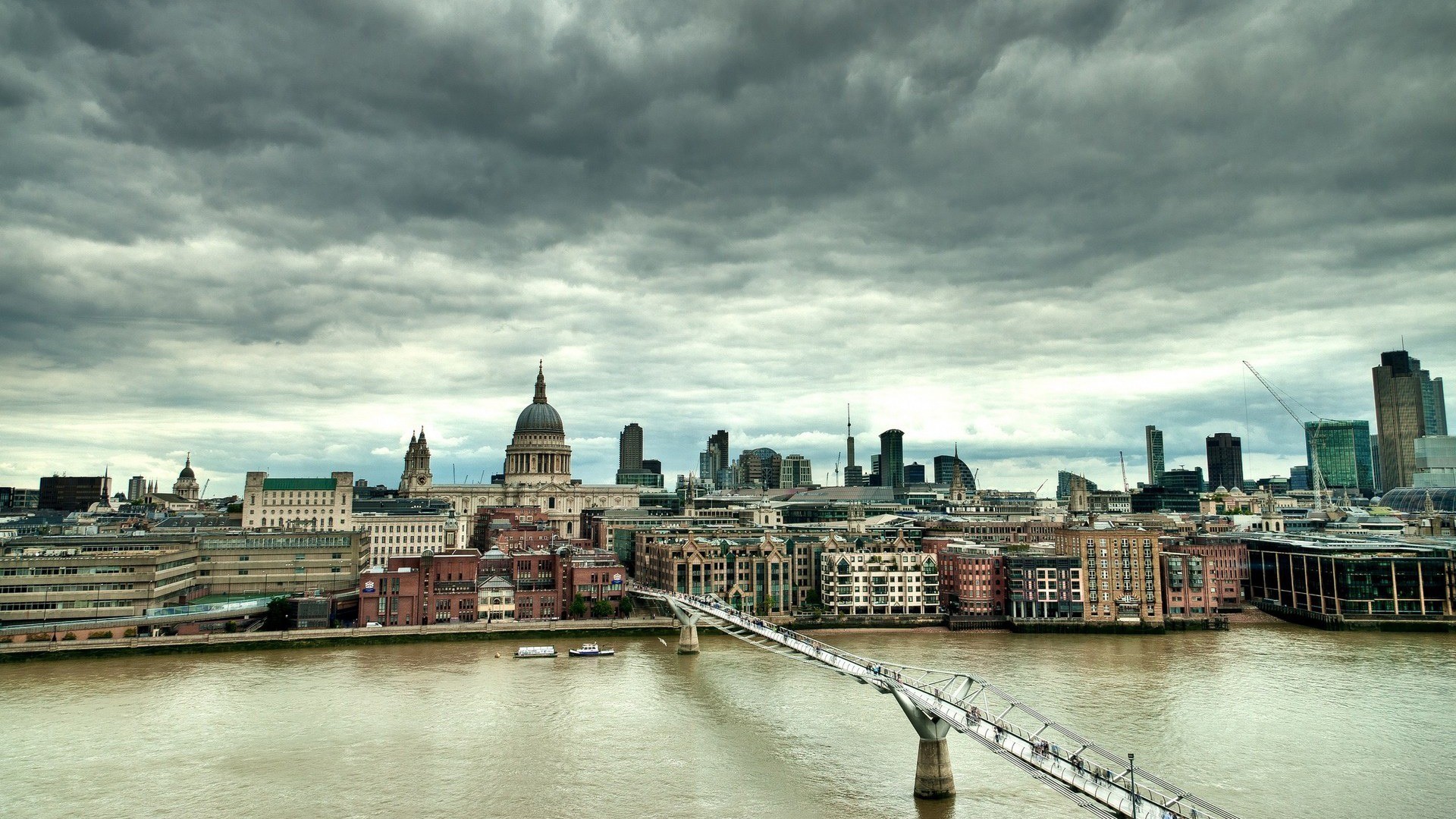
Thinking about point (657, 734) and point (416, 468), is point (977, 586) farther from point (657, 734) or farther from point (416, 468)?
point (416, 468)

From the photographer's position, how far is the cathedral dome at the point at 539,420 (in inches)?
5664

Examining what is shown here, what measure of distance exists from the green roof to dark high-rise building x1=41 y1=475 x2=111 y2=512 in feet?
308

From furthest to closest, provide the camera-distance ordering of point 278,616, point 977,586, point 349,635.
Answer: point 977,586 < point 278,616 < point 349,635

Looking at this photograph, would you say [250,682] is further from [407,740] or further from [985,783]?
[985,783]

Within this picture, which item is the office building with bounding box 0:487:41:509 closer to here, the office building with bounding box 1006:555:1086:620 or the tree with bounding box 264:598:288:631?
the tree with bounding box 264:598:288:631

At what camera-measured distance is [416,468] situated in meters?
152

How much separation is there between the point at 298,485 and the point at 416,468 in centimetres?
4906

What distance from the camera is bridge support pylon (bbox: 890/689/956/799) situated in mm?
28312

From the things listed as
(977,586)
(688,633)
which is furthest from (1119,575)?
(688,633)

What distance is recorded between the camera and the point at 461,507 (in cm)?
13862

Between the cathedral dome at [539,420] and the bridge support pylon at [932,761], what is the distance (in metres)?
119

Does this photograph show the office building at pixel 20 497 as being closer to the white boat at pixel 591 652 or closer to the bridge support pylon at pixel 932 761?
the white boat at pixel 591 652

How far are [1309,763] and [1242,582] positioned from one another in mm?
58804

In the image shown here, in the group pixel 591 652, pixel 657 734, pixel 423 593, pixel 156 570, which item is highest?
pixel 156 570
